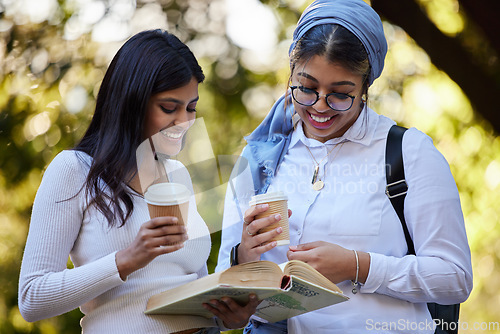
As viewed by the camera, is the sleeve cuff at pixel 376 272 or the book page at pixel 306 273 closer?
the book page at pixel 306 273

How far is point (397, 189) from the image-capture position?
7.29 ft

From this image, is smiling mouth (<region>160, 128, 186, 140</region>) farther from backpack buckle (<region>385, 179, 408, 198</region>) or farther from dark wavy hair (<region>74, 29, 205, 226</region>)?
backpack buckle (<region>385, 179, 408, 198</region>)

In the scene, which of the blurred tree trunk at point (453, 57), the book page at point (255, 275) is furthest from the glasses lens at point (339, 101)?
the blurred tree trunk at point (453, 57)

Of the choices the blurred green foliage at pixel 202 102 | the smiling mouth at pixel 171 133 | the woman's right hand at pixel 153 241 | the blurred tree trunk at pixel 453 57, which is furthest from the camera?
the blurred green foliage at pixel 202 102

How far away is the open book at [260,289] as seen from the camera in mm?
1783

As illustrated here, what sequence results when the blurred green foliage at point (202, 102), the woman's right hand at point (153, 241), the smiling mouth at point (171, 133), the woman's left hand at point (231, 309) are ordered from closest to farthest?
the woman's right hand at point (153, 241) → the woman's left hand at point (231, 309) → the smiling mouth at point (171, 133) → the blurred green foliage at point (202, 102)

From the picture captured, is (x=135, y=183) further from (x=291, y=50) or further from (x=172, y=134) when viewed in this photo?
(x=291, y=50)

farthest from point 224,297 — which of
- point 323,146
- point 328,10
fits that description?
point 328,10

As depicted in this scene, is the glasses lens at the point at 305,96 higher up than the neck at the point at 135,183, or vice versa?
the glasses lens at the point at 305,96

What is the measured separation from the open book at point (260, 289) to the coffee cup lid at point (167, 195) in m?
0.29

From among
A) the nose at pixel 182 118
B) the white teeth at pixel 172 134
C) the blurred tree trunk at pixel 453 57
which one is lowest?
the white teeth at pixel 172 134

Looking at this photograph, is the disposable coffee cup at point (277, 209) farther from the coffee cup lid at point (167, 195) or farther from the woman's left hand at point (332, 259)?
the coffee cup lid at point (167, 195)

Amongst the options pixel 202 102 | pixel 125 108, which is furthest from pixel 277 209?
pixel 202 102

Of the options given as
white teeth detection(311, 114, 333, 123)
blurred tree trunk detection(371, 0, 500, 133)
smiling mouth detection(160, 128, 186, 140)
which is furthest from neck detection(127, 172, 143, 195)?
blurred tree trunk detection(371, 0, 500, 133)
